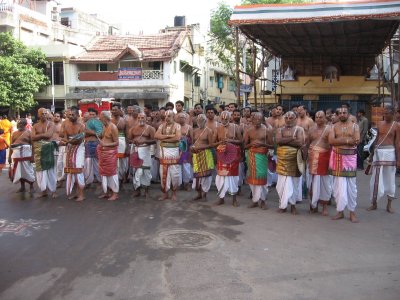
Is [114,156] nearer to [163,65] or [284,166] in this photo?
[284,166]

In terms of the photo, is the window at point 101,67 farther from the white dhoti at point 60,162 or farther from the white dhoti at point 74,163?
the white dhoti at point 74,163

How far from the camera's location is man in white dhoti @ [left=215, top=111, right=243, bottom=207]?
7.80 metres

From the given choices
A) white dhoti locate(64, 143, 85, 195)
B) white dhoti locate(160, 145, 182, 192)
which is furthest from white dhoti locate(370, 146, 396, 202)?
white dhoti locate(64, 143, 85, 195)

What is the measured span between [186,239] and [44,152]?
3.98 meters

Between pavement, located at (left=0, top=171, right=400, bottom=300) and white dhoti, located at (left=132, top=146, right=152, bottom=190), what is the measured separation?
0.67 metres

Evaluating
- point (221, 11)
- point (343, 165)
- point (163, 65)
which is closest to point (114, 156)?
point (343, 165)

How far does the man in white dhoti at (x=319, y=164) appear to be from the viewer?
23.6 feet

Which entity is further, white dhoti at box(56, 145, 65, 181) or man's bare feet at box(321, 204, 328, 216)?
white dhoti at box(56, 145, 65, 181)

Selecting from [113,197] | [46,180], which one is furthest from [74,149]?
[113,197]

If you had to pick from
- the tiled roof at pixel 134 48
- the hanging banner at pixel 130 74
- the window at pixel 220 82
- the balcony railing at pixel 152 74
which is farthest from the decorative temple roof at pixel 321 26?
the window at pixel 220 82

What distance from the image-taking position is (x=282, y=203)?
7.29 meters

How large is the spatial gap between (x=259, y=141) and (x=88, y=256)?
12.2 ft

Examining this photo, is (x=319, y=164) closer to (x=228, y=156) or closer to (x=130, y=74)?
(x=228, y=156)

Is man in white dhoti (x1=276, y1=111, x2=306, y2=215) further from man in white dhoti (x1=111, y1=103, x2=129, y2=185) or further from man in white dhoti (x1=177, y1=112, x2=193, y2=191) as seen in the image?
man in white dhoti (x1=111, y1=103, x2=129, y2=185)
